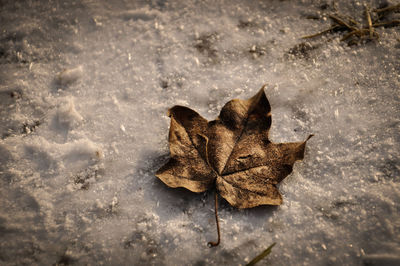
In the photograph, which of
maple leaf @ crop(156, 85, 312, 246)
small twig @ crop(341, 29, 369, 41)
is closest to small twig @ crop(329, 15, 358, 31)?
small twig @ crop(341, 29, 369, 41)

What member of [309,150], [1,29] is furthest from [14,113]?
[309,150]

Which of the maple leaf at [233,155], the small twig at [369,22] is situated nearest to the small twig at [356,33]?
the small twig at [369,22]

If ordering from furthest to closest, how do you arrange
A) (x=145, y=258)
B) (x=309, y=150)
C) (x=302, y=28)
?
(x=302, y=28) → (x=309, y=150) → (x=145, y=258)

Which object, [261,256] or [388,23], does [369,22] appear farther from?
[261,256]

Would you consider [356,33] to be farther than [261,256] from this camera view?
Yes

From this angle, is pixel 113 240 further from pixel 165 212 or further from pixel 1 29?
pixel 1 29

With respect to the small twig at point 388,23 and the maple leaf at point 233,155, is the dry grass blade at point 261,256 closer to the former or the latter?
the maple leaf at point 233,155

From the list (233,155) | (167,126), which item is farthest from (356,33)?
(167,126)
